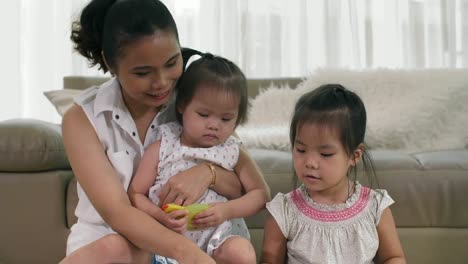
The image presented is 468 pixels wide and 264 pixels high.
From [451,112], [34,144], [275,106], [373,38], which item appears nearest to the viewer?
[34,144]

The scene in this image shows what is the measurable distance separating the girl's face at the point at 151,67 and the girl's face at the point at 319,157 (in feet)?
1.13

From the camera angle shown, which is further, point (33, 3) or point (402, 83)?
point (33, 3)

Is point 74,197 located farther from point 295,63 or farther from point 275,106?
point 295,63

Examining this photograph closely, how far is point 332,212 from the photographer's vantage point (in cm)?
156

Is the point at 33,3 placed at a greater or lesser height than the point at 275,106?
greater

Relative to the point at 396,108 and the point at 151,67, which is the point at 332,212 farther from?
the point at 396,108

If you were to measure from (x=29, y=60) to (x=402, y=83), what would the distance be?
7.05ft

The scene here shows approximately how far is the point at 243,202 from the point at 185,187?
0.15 meters

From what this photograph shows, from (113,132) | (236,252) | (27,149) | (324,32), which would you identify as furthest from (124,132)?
(324,32)

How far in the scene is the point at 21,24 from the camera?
141 inches

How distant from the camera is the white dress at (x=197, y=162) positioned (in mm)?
1477

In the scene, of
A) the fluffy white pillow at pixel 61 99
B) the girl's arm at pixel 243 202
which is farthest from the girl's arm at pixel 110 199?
the fluffy white pillow at pixel 61 99

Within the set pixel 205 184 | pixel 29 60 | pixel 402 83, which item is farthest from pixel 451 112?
pixel 29 60

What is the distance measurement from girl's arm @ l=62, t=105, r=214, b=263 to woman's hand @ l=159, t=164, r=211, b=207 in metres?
0.10
